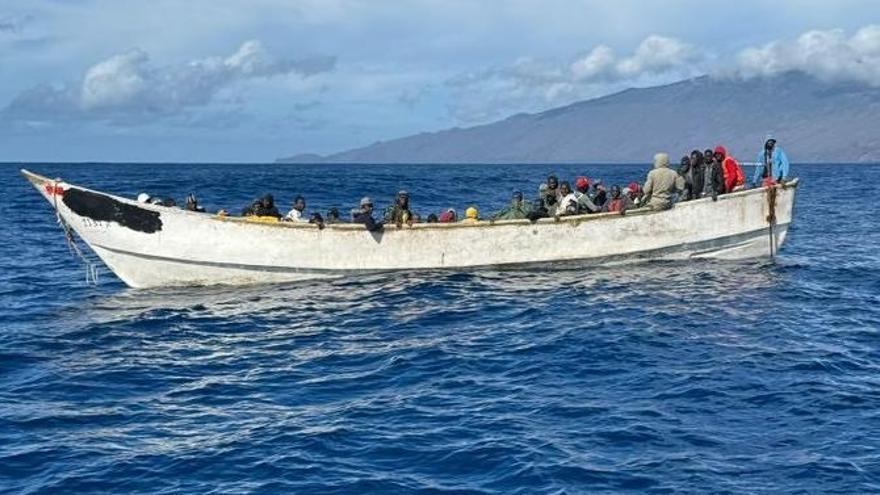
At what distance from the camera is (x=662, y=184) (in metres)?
21.0

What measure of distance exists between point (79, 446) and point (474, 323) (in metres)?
7.48

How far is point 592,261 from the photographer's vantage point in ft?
69.9

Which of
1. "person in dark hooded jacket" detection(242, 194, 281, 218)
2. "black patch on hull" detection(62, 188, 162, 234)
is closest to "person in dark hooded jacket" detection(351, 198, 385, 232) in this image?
"person in dark hooded jacket" detection(242, 194, 281, 218)

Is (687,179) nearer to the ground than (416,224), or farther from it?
farther from it

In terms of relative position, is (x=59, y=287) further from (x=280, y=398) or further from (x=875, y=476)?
(x=875, y=476)

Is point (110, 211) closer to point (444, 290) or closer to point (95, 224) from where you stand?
point (95, 224)

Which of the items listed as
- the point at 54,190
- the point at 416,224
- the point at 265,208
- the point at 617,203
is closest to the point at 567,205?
the point at 617,203

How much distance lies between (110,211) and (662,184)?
37.9ft

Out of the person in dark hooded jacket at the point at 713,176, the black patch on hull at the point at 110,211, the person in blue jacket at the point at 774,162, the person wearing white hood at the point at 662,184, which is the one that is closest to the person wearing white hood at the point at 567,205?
the person wearing white hood at the point at 662,184

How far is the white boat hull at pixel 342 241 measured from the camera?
→ 66.2ft

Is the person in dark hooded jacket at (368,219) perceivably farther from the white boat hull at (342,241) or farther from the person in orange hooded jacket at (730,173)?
the person in orange hooded jacket at (730,173)

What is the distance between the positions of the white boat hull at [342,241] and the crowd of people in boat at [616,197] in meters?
0.34

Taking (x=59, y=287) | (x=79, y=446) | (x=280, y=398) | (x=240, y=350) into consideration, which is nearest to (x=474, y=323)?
(x=240, y=350)

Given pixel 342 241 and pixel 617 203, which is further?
pixel 617 203
